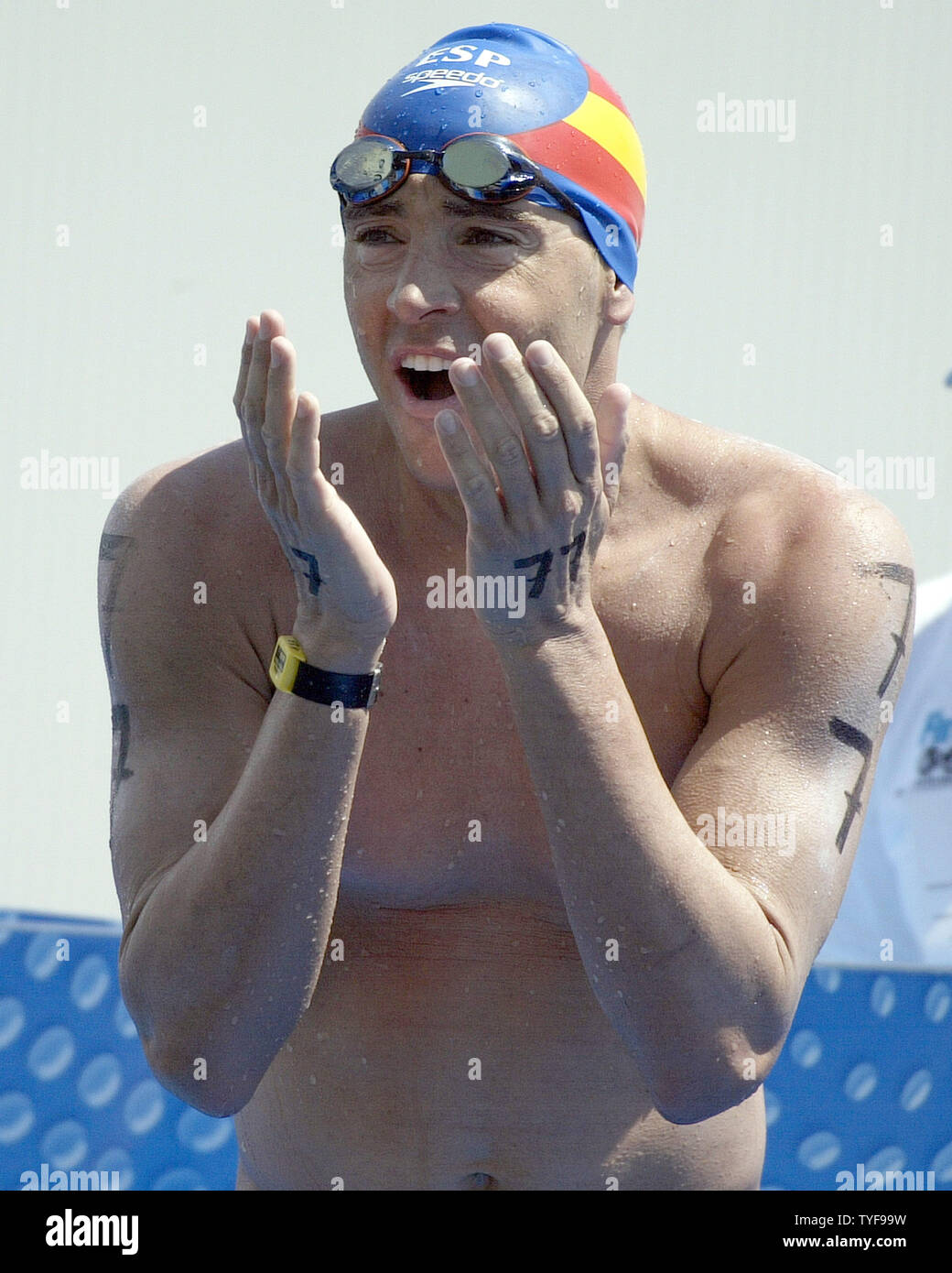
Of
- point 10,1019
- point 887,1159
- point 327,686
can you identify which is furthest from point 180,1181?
point 327,686

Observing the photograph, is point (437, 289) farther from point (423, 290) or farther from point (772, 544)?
point (772, 544)

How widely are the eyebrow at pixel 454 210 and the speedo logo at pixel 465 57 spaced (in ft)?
0.59

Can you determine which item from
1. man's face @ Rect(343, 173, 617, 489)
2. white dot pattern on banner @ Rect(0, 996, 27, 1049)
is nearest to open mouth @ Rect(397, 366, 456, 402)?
man's face @ Rect(343, 173, 617, 489)

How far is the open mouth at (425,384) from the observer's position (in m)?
1.32

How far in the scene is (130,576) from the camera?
1.45 meters

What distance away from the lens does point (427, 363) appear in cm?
130

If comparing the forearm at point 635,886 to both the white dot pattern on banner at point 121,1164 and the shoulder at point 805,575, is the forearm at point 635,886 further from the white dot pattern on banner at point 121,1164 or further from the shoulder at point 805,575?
the white dot pattern on banner at point 121,1164

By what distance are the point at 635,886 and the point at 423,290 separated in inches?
22.3

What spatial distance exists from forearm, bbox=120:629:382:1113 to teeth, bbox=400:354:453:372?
0.29 metres

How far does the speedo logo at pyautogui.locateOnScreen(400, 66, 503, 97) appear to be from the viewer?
4.51 feet

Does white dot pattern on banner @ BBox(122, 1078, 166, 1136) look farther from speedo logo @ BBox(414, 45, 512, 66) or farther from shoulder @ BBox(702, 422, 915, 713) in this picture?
speedo logo @ BBox(414, 45, 512, 66)

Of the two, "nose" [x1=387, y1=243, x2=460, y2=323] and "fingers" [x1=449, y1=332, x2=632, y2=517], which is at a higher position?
"nose" [x1=387, y1=243, x2=460, y2=323]
